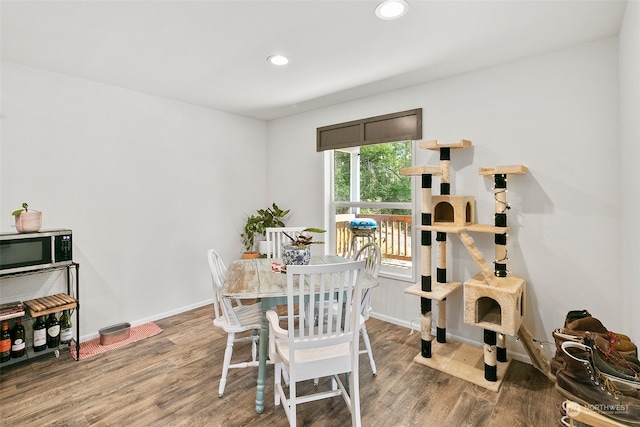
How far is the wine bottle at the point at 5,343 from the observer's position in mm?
2393

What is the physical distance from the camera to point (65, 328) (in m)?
2.72

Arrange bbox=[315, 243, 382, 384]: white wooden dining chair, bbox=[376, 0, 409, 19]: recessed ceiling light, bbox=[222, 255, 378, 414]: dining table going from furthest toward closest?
bbox=[315, 243, 382, 384]: white wooden dining chair < bbox=[222, 255, 378, 414]: dining table < bbox=[376, 0, 409, 19]: recessed ceiling light

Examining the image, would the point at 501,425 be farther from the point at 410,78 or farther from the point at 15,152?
the point at 15,152

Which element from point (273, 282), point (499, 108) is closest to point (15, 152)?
point (273, 282)

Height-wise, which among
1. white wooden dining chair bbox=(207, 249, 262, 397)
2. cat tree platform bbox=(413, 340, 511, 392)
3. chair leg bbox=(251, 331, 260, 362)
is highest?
white wooden dining chair bbox=(207, 249, 262, 397)

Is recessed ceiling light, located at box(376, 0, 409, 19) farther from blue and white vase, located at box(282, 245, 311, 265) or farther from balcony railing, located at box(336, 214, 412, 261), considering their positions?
balcony railing, located at box(336, 214, 412, 261)

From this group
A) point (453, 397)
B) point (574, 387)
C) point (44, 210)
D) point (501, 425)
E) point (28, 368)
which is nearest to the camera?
point (574, 387)

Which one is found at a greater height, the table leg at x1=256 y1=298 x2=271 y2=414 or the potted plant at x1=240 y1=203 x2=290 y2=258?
the potted plant at x1=240 y1=203 x2=290 y2=258

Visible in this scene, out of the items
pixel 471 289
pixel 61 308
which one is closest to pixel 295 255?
pixel 471 289

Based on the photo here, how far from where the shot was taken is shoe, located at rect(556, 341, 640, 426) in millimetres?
1199

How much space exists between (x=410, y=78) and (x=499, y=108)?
0.81 meters

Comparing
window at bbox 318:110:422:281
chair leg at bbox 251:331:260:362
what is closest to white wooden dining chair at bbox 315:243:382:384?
chair leg at bbox 251:331:260:362

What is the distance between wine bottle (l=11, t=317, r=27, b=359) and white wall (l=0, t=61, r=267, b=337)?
0.83 ft

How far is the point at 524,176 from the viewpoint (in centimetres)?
253
